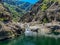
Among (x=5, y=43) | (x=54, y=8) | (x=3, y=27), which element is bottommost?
(x=5, y=43)

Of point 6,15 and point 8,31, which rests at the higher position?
point 6,15

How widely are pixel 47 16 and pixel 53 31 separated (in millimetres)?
37928

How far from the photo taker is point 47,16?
199375mm

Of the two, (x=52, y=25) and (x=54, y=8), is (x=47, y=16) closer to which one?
(x=54, y=8)

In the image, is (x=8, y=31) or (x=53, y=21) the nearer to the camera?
(x=8, y=31)

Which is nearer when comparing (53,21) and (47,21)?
(53,21)

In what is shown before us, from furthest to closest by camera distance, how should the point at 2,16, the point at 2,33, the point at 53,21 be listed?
the point at 53,21, the point at 2,16, the point at 2,33

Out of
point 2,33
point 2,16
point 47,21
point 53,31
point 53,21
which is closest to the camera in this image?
point 2,33

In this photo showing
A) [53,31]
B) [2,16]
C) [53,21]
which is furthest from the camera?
[53,21]

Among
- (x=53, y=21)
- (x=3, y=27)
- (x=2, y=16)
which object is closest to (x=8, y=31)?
(x=3, y=27)

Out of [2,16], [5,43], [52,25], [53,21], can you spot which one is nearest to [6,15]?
[2,16]

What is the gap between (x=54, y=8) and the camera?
639 feet

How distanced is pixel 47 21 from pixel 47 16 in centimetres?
459

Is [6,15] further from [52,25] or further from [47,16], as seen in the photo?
[47,16]
